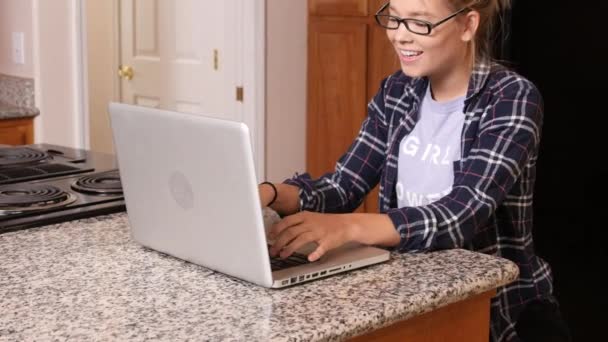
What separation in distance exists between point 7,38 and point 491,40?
2.55 meters

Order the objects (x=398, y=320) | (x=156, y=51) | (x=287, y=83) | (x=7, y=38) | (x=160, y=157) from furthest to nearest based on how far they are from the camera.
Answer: (x=156, y=51) < (x=287, y=83) < (x=7, y=38) < (x=160, y=157) < (x=398, y=320)

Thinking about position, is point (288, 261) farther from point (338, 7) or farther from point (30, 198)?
point (338, 7)

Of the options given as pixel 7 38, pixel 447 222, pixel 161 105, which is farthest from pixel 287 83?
pixel 447 222

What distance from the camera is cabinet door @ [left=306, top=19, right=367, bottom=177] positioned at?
362 centimetres

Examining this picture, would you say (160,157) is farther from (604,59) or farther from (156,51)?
(156,51)

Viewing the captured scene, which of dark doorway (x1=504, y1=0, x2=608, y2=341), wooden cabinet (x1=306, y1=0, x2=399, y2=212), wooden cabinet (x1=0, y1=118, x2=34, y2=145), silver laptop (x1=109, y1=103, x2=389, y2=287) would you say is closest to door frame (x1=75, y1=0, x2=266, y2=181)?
wooden cabinet (x1=306, y1=0, x2=399, y2=212)

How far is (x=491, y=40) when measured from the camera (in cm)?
175

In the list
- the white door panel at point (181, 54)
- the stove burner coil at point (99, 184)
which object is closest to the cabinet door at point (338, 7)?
the white door panel at point (181, 54)

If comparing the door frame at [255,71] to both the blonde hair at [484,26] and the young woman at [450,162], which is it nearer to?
the young woman at [450,162]

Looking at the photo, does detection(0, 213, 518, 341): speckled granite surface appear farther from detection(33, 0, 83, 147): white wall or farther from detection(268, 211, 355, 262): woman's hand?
detection(33, 0, 83, 147): white wall

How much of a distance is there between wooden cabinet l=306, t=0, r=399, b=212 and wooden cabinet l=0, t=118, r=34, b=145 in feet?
3.76

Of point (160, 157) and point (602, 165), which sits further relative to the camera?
point (602, 165)

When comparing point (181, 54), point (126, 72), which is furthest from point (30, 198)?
point (126, 72)

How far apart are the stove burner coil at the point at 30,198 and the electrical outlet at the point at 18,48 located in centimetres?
187
